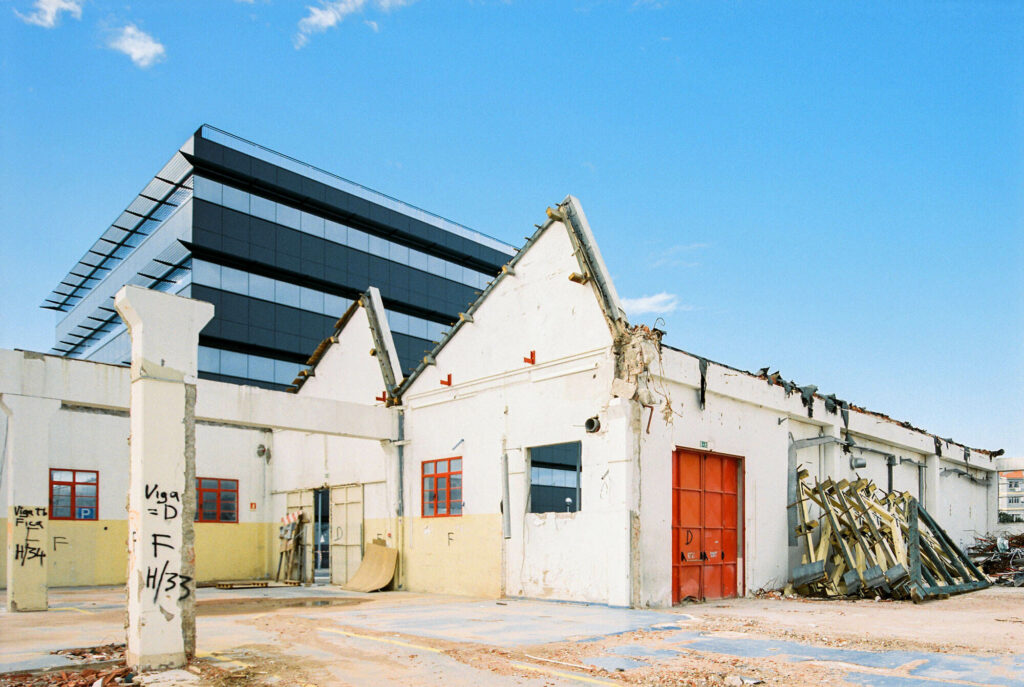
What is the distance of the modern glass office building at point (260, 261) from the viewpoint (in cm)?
3550

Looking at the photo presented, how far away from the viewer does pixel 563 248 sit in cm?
1537

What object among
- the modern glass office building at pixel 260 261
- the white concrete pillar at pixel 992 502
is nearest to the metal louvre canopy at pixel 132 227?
the modern glass office building at pixel 260 261

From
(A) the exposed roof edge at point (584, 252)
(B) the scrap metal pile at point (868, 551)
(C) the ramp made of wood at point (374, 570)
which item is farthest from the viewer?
(C) the ramp made of wood at point (374, 570)

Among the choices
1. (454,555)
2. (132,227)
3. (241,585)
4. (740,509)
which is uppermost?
(132,227)

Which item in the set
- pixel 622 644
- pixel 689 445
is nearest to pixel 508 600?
pixel 689 445

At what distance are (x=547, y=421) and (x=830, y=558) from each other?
680 centimetres

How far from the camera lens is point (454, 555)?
55.8ft

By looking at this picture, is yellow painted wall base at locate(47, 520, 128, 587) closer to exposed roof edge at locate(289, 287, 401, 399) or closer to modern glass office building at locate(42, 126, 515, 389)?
exposed roof edge at locate(289, 287, 401, 399)

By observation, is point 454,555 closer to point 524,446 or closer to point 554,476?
point 524,446

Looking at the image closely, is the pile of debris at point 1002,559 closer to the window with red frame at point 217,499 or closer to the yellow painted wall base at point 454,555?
the yellow painted wall base at point 454,555

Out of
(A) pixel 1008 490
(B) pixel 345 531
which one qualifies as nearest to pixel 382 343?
(B) pixel 345 531

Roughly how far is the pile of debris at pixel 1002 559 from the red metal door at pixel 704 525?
26.1 feet

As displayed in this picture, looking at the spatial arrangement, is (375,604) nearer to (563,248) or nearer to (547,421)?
(547,421)

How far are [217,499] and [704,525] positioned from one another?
15.1 metres
